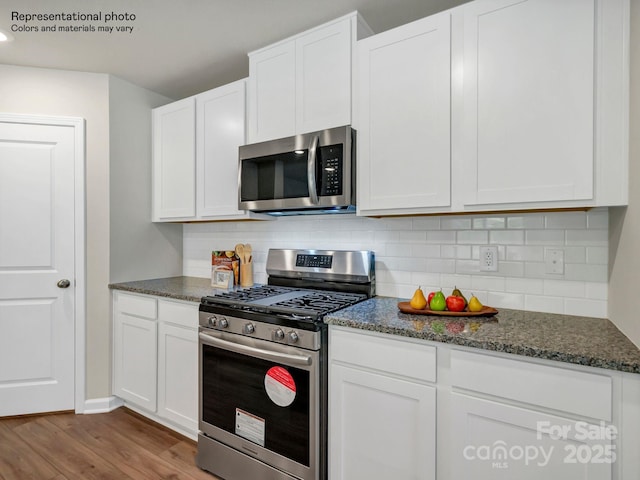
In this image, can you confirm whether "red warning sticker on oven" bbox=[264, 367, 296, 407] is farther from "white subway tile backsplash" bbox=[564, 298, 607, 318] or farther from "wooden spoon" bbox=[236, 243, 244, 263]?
"white subway tile backsplash" bbox=[564, 298, 607, 318]

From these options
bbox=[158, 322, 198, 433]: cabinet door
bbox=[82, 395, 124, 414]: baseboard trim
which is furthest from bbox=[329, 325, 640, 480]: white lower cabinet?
bbox=[82, 395, 124, 414]: baseboard trim

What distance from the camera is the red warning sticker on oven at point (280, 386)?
5.40 ft

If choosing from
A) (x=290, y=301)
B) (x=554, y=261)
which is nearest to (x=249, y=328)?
(x=290, y=301)

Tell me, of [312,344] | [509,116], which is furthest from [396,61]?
[312,344]

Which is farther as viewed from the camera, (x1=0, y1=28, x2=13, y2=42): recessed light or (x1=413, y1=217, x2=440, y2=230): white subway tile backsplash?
(x1=0, y1=28, x2=13, y2=42): recessed light

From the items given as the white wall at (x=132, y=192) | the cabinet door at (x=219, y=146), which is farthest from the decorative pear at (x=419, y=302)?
the white wall at (x=132, y=192)

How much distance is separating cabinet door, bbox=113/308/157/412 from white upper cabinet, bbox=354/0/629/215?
5.56 ft

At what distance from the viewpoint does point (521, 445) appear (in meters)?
1.21

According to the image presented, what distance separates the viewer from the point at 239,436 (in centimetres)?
182

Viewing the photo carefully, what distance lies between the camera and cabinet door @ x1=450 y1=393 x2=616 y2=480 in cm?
112

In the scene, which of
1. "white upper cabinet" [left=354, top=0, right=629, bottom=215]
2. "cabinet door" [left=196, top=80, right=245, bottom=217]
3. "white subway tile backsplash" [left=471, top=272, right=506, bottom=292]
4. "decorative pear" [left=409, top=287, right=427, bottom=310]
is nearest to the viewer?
"white upper cabinet" [left=354, top=0, right=629, bottom=215]

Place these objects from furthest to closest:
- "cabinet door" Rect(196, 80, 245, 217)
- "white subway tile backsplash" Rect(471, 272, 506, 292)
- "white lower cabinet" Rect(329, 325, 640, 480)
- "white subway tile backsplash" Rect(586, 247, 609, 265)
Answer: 1. "cabinet door" Rect(196, 80, 245, 217)
2. "white subway tile backsplash" Rect(471, 272, 506, 292)
3. "white subway tile backsplash" Rect(586, 247, 609, 265)
4. "white lower cabinet" Rect(329, 325, 640, 480)

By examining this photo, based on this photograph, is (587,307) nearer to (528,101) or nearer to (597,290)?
(597,290)

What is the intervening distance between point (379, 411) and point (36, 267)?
8.22 ft
